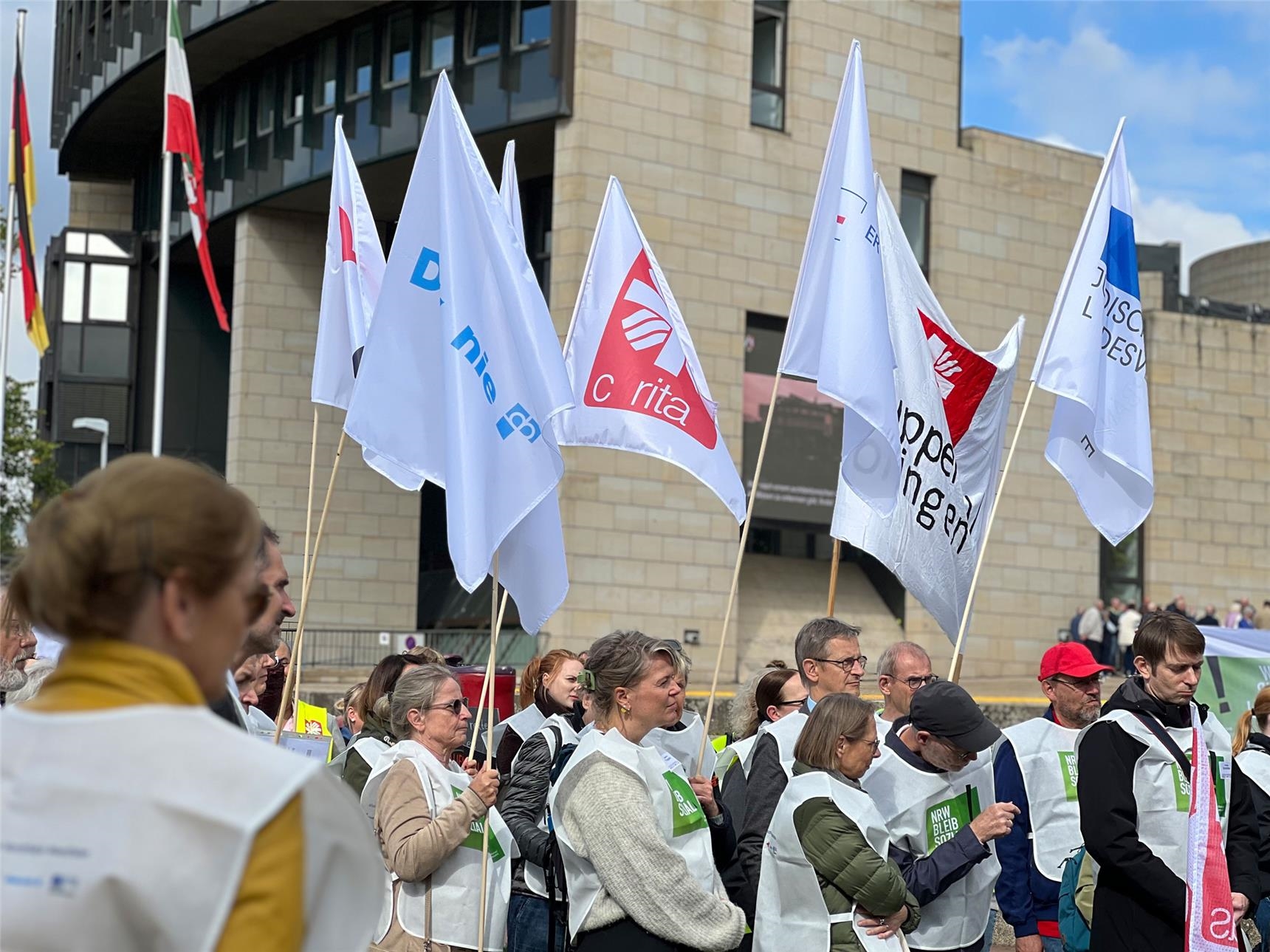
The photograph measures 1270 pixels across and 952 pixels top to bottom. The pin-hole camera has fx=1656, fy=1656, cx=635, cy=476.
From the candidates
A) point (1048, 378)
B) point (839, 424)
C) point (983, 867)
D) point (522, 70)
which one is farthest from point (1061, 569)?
point (983, 867)

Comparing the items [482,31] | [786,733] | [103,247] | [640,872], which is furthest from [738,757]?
[103,247]

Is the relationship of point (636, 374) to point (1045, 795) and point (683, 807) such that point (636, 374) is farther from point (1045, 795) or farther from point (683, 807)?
point (683, 807)

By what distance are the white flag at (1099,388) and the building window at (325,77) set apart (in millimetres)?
25373

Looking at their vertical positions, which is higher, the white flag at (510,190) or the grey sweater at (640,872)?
the white flag at (510,190)

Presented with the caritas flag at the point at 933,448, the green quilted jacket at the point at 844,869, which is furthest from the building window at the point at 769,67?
the green quilted jacket at the point at 844,869

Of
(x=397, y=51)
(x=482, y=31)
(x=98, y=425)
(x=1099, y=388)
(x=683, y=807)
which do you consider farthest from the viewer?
(x=98, y=425)

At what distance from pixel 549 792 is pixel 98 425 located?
32.7 m

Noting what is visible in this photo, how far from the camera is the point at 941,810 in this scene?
5.65 m

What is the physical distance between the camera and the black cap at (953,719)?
216 inches

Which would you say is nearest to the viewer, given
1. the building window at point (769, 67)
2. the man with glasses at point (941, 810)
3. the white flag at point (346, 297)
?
the man with glasses at point (941, 810)

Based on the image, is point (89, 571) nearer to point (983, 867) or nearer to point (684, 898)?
point (684, 898)

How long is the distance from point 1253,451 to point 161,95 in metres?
26.1

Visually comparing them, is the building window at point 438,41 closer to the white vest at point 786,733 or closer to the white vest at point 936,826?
the white vest at point 786,733

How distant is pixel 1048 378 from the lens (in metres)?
8.20
